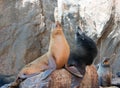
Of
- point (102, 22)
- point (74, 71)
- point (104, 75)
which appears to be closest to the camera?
point (74, 71)

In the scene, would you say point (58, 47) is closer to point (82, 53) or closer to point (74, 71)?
point (74, 71)

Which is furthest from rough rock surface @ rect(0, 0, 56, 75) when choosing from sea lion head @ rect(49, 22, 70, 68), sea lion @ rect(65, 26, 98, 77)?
sea lion head @ rect(49, 22, 70, 68)

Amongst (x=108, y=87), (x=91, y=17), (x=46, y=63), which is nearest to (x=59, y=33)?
(x=46, y=63)

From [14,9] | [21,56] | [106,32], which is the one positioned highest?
[14,9]

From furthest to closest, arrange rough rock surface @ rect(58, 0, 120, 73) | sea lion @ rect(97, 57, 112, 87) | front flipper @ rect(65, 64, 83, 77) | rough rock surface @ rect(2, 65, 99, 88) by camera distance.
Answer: rough rock surface @ rect(58, 0, 120, 73) < sea lion @ rect(97, 57, 112, 87) < front flipper @ rect(65, 64, 83, 77) < rough rock surface @ rect(2, 65, 99, 88)

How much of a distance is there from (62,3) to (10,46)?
1.82m

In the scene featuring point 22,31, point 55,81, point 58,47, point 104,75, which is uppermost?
point 58,47

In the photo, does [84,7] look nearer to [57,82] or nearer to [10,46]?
[10,46]

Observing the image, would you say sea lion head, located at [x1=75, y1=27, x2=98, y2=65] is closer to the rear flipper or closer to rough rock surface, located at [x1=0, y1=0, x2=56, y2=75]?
the rear flipper

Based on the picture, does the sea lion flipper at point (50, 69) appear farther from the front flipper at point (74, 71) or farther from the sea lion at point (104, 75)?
the sea lion at point (104, 75)

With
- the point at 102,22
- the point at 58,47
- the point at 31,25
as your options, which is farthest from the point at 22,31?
the point at 58,47

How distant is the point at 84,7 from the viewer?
7.83m

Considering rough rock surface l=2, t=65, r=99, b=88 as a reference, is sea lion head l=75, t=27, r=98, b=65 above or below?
above

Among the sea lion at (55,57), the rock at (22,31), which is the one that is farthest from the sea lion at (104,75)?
the rock at (22,31)
